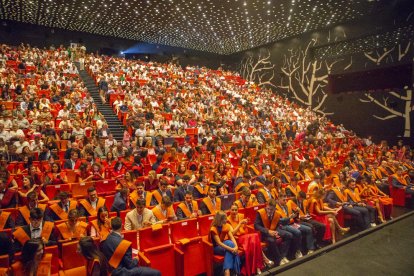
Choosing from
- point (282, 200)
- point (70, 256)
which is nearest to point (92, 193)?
point (70, 256)

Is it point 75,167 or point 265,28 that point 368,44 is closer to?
point 265,28

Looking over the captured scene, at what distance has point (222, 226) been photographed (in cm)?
388

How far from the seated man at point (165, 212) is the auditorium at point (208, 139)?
3 centimetres

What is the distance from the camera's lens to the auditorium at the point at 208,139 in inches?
151

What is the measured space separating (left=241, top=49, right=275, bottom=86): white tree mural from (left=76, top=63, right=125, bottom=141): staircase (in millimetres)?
13089

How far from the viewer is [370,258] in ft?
14.5

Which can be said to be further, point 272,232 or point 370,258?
point 370,258

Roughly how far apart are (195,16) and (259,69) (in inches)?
359

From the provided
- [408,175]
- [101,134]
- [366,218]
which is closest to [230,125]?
[101,134]

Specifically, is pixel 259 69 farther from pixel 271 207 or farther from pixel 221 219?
pixel 221 219

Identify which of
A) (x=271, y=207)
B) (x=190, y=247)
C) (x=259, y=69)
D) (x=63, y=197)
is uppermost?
(x=259, y=69)

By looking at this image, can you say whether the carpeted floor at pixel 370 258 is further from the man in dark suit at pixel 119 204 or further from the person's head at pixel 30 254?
the person's head at pixel 30 254

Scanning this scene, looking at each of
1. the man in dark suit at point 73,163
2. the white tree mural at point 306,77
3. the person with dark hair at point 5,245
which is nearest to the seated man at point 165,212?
the person with dark hair at point 5,245

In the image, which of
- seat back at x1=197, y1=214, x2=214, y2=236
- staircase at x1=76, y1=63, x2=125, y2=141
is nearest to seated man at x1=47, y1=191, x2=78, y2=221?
seat back at x1=197, y1=214, x2=214, y2=236
